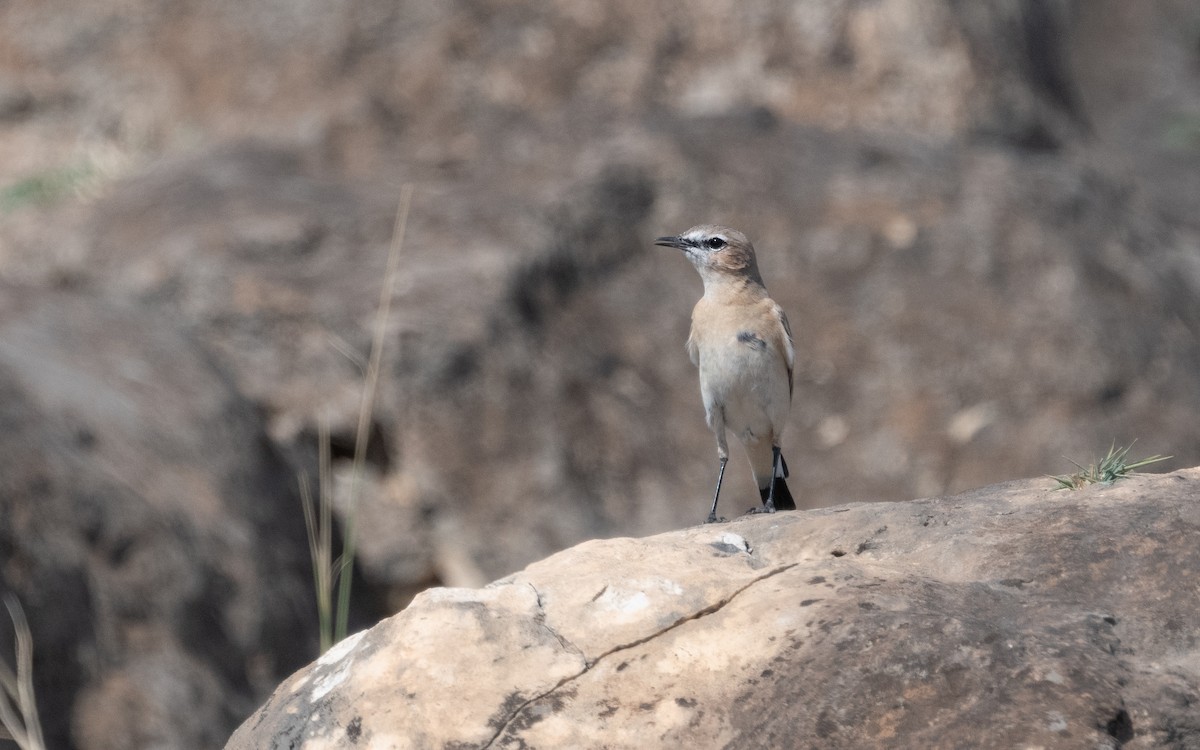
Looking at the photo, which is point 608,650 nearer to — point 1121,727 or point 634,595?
point 634,595

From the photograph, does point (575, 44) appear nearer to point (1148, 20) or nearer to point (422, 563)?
point (422, 563)

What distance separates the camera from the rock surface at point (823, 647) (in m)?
2.92

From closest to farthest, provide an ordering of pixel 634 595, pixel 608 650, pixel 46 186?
pixel 608 650 → pixel 634 595 → pixel 46 186

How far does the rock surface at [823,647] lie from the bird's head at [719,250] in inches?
94.0

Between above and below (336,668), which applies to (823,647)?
above

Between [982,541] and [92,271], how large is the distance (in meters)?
6.45

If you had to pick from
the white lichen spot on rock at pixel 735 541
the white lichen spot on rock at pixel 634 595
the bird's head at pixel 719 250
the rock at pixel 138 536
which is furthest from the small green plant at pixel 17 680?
the bird's head at pixel 719 250

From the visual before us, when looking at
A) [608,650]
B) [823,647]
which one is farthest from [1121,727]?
[608,650]

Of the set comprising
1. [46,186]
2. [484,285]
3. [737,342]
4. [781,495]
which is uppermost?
[737,342]

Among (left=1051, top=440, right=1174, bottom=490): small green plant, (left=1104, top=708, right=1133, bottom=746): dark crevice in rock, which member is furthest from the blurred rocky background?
(left=1104, top=708, right=1133, bottom=746): dark crevice in rock

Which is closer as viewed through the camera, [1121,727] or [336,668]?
[1121,727]

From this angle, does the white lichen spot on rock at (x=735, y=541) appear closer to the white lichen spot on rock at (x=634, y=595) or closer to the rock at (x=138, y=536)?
the white lichen spot on rock at (x=634, y=595)

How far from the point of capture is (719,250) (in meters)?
6.02

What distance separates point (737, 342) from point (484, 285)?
2.63 metres
